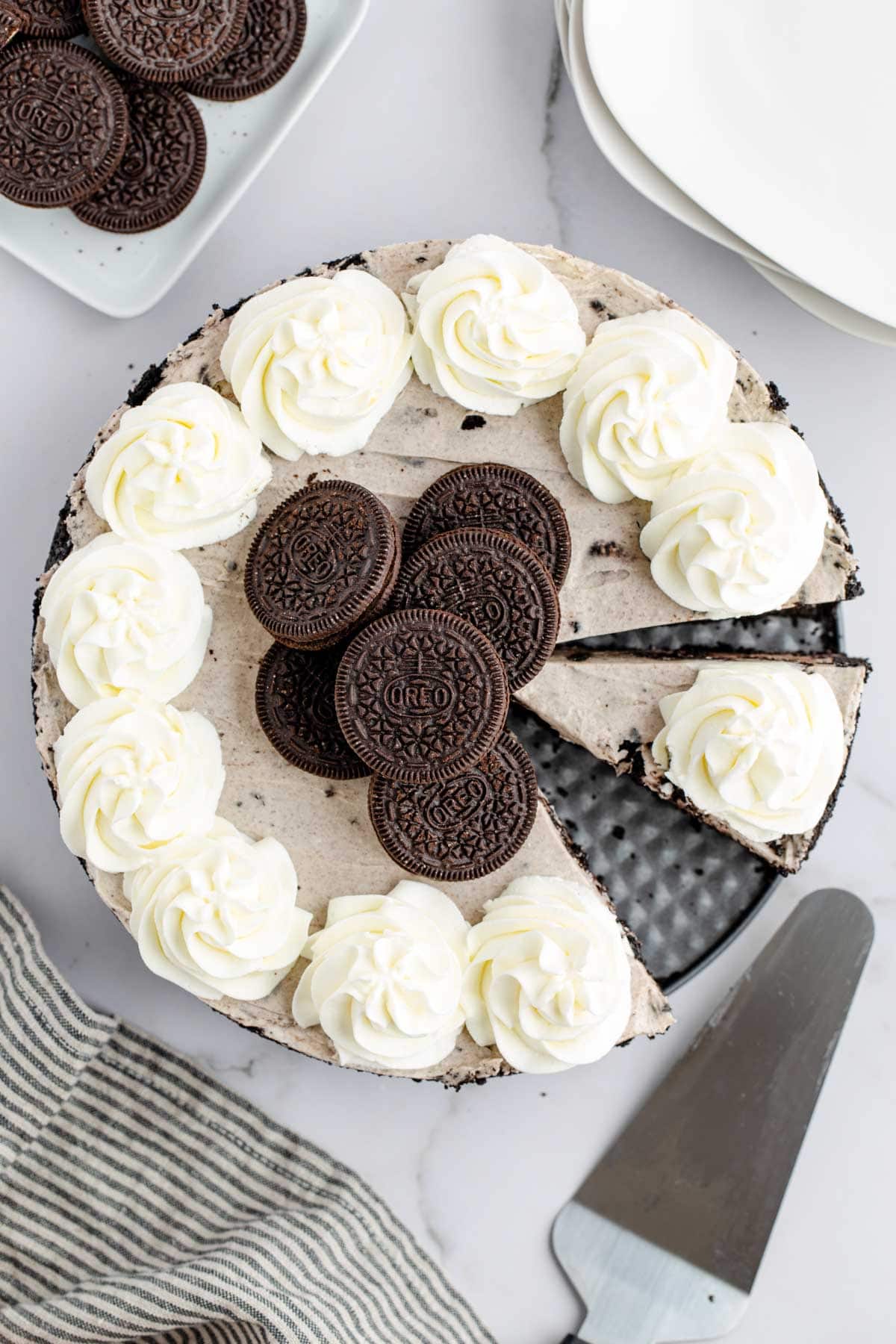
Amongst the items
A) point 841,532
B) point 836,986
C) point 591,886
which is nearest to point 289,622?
point 591,886

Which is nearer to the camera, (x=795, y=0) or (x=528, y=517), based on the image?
(x=528, y=517)

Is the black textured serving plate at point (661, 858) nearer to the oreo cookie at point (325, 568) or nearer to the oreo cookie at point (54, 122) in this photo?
the oreo cookie at point (325, 568)

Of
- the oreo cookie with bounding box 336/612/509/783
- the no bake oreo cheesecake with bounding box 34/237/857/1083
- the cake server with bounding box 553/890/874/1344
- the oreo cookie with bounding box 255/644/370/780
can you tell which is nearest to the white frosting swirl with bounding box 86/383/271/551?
the no bake oreo cheesecake with bounding box 34/237/857/1083

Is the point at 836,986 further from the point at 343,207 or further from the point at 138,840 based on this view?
the point at 343,207

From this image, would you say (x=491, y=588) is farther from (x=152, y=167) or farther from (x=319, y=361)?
(x=152, y=167)

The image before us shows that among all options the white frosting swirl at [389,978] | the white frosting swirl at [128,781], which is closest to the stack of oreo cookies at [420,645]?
the white frosting swirl at [389,978]

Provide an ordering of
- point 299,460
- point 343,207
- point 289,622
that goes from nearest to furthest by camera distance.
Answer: point 289,622
point 299,460
point 343,207

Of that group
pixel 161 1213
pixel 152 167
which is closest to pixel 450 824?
pixel 161 1213
